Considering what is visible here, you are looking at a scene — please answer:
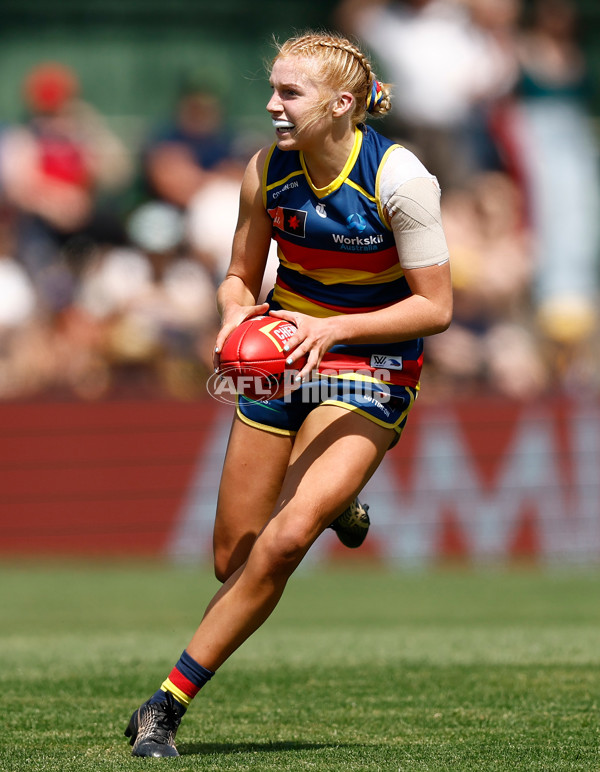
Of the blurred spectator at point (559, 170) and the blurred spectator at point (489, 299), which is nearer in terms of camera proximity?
the blurred spectator at point (489, 299)

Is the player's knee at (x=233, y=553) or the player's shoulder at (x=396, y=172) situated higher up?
the player's shoulder at (x=396, y=172)

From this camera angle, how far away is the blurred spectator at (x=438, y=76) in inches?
517

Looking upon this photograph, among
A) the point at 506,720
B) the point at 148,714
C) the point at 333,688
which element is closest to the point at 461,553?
the point at 333,688

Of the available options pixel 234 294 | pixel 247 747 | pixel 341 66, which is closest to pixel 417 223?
pixel 341 66

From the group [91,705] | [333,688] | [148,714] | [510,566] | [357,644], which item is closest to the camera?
[148,714]

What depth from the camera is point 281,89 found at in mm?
4445

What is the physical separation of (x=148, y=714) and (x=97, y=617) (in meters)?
4.63

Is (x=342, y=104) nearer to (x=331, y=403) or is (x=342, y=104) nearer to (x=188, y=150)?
(x=331, y=403)

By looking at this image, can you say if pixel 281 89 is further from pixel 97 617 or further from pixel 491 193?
pixel 491 193

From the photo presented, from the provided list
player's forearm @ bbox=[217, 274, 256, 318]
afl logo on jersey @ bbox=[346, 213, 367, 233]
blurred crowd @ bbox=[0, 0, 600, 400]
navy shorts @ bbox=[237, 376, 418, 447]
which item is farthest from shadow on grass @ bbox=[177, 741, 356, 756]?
blurred crowd @ bbox=[0, 0, 600, 400]

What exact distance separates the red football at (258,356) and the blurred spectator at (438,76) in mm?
8872

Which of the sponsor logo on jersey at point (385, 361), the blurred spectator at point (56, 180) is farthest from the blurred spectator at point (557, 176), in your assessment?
the sponsor logo on jersey at point (385, 361)

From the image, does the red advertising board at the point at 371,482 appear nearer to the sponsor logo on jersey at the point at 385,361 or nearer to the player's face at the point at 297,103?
the sponsor logo on jersey at the point at 385,361

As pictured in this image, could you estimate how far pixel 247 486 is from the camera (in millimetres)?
4727
